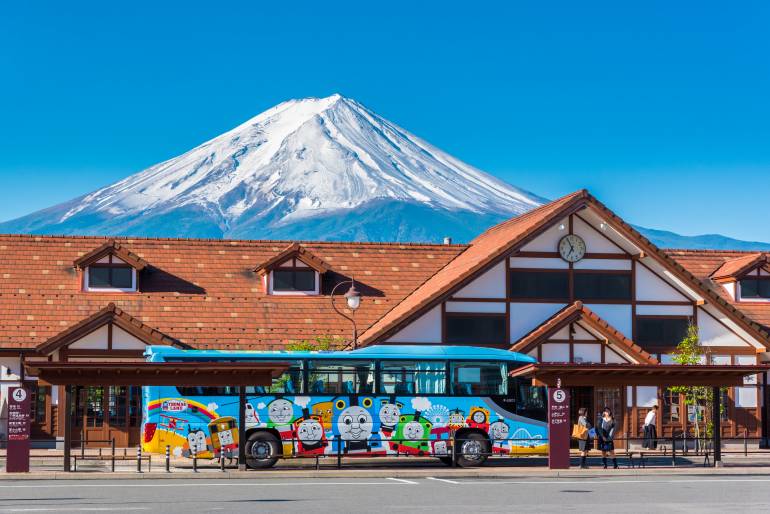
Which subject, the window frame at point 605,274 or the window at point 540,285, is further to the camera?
the window frame at point 605,274

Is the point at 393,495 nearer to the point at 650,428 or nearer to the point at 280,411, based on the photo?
the point at 280,411

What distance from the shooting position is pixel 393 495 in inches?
996

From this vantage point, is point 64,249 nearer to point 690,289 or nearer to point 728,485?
point 690,289

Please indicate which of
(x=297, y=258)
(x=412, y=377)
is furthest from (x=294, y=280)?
(x=412, y=377)

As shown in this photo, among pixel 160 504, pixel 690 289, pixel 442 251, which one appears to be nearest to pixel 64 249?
pixel 442 251

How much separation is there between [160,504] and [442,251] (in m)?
30.6

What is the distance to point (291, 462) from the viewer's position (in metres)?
36.3

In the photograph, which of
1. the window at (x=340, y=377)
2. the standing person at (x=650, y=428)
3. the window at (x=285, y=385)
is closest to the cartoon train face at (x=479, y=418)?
the window at (x=340, y=377)

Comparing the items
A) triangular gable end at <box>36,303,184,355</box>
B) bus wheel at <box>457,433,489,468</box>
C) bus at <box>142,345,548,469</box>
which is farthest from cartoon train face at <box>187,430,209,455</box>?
triangular gable end at <box>36,303,184,355</box>

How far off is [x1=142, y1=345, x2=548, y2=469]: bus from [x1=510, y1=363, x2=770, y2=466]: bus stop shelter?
146cm

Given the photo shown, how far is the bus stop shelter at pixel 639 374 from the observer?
1331 inches

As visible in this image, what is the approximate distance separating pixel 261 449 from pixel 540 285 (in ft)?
49.6

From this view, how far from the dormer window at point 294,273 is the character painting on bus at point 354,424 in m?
13.7

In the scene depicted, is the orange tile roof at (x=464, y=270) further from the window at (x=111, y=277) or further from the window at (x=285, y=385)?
the window at (x=111, y=277)
